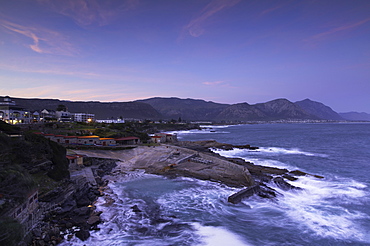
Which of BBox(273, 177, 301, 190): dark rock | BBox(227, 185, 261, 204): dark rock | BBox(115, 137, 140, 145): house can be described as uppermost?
BBox(115, 137, 140, 145): house

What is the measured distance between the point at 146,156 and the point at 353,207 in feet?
99.2

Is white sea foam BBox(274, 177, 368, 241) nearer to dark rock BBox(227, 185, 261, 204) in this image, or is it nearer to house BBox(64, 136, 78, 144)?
dark rock BBox(227, 185, 261, 204)

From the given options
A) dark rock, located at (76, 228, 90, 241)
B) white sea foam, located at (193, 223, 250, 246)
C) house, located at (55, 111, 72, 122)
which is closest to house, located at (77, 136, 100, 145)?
dark rock, located at (76, 228, 90, 241)

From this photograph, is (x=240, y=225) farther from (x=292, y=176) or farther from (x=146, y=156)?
(x=146, y=156)

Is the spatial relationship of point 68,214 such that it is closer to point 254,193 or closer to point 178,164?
point 254,193

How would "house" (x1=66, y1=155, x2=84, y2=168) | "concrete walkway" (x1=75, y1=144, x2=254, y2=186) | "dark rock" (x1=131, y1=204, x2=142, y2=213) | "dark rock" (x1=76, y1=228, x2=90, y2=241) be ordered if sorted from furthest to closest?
"concrete walkway" (x1=75, y1=144, x2=254, y2=186), "house" (x1=66, y1=155, x2=84, y2=168), "dark rock" (x1=131, y1=204, x2=142, y2=213), "dark rock" (x1=76, y1=228, x2=90, y2=241)

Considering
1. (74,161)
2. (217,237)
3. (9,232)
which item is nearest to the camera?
(9,232)

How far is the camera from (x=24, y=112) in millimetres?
62562

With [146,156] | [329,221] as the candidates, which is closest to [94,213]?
[329,221]

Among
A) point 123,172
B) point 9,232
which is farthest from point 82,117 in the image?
point 9,232

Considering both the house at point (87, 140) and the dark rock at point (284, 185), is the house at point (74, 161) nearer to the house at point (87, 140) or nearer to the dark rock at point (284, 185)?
the house at point (87, 140)

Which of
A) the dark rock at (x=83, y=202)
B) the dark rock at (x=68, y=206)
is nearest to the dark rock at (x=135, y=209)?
the dark rock at (x=83, y=202)

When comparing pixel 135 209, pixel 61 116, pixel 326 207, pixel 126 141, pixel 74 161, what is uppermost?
pixel 61 116

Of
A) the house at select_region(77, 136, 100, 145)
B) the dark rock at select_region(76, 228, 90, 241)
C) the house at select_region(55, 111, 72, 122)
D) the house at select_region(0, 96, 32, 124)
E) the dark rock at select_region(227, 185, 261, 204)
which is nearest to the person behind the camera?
the dark rock at select_region(76, 228, 90, 241)
